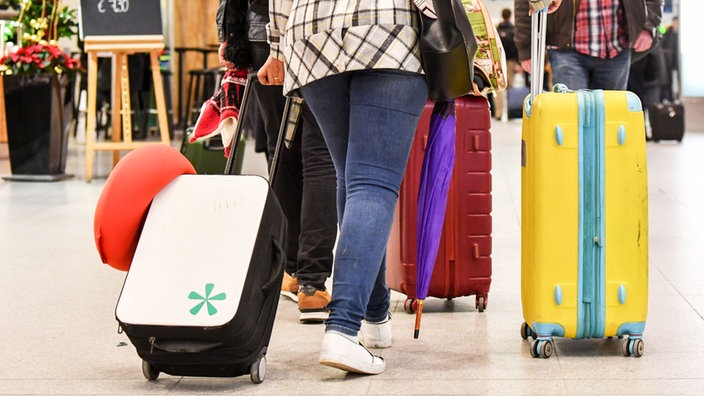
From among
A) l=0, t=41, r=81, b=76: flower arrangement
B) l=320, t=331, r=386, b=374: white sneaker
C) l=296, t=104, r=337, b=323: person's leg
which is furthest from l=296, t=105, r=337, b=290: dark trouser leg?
l=0, t=41, r=81, b=76: flower arrangement

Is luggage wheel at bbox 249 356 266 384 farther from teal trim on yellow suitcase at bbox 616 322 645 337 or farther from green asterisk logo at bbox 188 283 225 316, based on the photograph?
teal trim on yellow suitcase at bbox 616 322 645 337

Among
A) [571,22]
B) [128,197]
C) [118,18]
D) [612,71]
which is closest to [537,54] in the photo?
[128,197]

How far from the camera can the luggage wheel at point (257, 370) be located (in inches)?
96.9

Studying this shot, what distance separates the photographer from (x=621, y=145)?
2.64 m

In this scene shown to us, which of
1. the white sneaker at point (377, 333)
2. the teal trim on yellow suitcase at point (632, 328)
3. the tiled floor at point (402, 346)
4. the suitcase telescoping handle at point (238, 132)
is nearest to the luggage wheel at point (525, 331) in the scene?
the tiled floor at point (402, 346)

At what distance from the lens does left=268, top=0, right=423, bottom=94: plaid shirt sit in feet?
7.83

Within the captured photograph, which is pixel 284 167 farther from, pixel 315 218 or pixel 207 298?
pixel 207 298

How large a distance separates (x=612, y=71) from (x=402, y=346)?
70.3 inches

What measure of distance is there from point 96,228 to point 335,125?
57cm

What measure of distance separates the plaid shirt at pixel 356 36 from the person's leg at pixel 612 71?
1.93 metres

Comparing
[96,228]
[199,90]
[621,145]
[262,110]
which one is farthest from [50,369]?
[199,90]

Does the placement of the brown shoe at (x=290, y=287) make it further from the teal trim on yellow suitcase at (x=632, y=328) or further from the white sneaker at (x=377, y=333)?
the teal trim on yellow suitcase at (x=632, y=328)

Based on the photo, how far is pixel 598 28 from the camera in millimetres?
4133

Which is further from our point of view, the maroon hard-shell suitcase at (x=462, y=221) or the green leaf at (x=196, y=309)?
the maroon hard-shell suitcase at (x=462, y=221)
